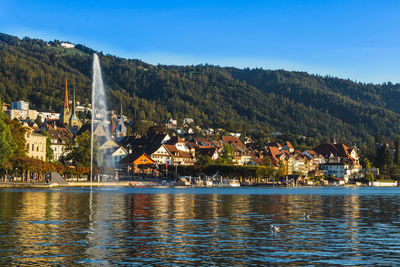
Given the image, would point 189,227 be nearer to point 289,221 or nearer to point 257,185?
point 289,221

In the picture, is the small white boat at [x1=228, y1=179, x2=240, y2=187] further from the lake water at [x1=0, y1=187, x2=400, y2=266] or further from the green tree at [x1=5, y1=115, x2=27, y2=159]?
the lake water at [x1=0, y1=187, x2=400, y2=266]

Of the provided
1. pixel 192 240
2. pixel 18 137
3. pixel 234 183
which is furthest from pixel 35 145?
pixel 192 240

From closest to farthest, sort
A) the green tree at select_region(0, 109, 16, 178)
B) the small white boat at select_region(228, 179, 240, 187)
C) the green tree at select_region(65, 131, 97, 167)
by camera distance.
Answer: the green tree at select_region(0, 109, 16, 178), the green tree at select_region(65, 131, 97, 167), the small white boat at select_region(228, 179, 240, 187)

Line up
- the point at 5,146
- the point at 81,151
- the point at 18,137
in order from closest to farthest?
the point at 5,146
the point at 18,137
the point at 81,151

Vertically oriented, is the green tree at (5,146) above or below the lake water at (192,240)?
above

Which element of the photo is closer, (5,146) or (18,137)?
(5,146)

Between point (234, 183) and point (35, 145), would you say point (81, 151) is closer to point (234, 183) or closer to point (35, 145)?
point (35, 145)

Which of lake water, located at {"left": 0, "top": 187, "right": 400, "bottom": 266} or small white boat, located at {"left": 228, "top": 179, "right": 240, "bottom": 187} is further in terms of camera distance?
small white boat, located at {"left": 228, "top": 179, "right": 240, "bottom": 187}

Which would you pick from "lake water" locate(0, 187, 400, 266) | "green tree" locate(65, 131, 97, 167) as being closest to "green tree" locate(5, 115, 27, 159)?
"green tree" locate(65, 131, 97, 167)

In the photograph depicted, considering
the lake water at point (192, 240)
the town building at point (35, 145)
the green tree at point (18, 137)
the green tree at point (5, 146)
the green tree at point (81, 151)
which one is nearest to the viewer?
the lake water at point (192, 240)

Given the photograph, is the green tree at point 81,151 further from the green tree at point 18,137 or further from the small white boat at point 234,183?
the small white boat at point 234,183

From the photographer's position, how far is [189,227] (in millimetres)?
34500

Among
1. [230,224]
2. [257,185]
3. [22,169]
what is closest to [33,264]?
[230,224]

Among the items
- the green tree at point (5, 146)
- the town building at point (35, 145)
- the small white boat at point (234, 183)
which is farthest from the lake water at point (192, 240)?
the small white boat at point (234, 183)
